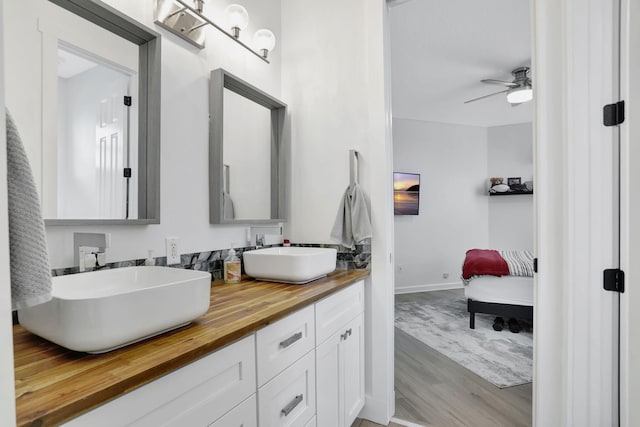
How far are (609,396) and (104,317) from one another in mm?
1822

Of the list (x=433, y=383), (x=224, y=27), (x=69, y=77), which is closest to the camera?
(x=69, y=77)

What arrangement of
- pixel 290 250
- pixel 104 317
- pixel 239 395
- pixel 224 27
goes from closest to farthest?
pixel 104 317 < pixel 239 395 < pixel 224 27 < pixel 290 250

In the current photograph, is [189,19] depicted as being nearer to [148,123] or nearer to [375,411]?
[148,123]

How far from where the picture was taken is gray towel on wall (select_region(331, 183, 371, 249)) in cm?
187

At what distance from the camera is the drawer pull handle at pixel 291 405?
1.14 m

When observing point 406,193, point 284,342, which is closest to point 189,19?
point 284,342

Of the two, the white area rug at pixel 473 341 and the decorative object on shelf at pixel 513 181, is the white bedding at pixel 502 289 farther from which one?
the decorative object on shelf at pixel 513 181

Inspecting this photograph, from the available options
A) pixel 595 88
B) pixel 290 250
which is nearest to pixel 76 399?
pixel 290 250

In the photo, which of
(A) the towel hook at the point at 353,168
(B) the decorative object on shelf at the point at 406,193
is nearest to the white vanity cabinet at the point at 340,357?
(A) the towel hook at the point at 353,168

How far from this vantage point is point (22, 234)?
19.8 inches

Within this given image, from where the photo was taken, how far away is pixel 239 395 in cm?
94

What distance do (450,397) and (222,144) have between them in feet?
6.99

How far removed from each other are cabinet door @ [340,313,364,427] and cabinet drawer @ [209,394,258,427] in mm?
672

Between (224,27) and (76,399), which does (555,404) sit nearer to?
(76,399)
